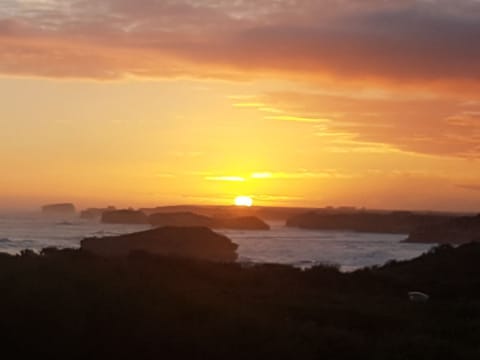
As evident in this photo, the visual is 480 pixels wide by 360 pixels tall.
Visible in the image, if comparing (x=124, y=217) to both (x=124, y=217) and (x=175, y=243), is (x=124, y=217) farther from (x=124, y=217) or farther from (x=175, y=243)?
(x=175, y=243)

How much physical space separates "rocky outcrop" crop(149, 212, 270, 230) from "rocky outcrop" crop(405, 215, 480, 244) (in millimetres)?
41920

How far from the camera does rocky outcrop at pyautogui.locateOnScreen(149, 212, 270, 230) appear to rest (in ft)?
461

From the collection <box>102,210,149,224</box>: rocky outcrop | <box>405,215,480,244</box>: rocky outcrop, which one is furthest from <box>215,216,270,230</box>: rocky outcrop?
<box>405,215,480,244</box>: rocky outcrop

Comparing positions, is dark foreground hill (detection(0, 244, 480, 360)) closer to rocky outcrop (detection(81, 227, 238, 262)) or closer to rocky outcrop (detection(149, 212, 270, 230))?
rocky outcrop (detection(81, 227, 238, 262))

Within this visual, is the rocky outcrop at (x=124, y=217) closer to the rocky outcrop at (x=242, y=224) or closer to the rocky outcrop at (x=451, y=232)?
the rocky outcrop at (x=242, y=224)

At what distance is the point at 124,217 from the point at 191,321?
502ft

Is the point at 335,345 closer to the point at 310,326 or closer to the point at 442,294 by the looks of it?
the point at 310,326

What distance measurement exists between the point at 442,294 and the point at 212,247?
145 ft

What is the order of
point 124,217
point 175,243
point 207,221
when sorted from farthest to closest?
point 124,217 < point 207,221 < point 175,243

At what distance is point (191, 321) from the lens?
15.2m

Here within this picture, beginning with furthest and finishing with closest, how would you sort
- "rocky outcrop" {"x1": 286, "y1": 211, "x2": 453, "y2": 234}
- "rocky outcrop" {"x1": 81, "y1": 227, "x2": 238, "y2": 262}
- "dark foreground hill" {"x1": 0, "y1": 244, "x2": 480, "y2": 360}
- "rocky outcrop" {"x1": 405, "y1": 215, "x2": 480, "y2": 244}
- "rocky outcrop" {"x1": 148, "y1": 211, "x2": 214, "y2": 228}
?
"rocky outcrop" {"x1": 286, "y1": 211, "x2": 453, "y2": 234}
"rocky outcrop" {"x1": 148, "y1": 211, "x2": 214, "y2": 228}
"rocky outcrop" {"x1": 405, "y1": 215, "x2": 480, "y2": 244}
"rocky outcrop" {"x1": 81, "y1": 227, "x2": 238, "y2": 262}
"dark foreground hill" {"x1": 0, "y1": 244, "x2": 480, "y2": 360}

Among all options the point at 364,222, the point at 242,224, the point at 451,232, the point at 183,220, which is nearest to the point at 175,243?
the point at 451,232

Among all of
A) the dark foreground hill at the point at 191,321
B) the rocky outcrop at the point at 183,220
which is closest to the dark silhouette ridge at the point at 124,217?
the rocky outcrop at the point at 183,220

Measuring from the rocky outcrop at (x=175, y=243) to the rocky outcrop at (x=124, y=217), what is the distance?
92909 millimetres
